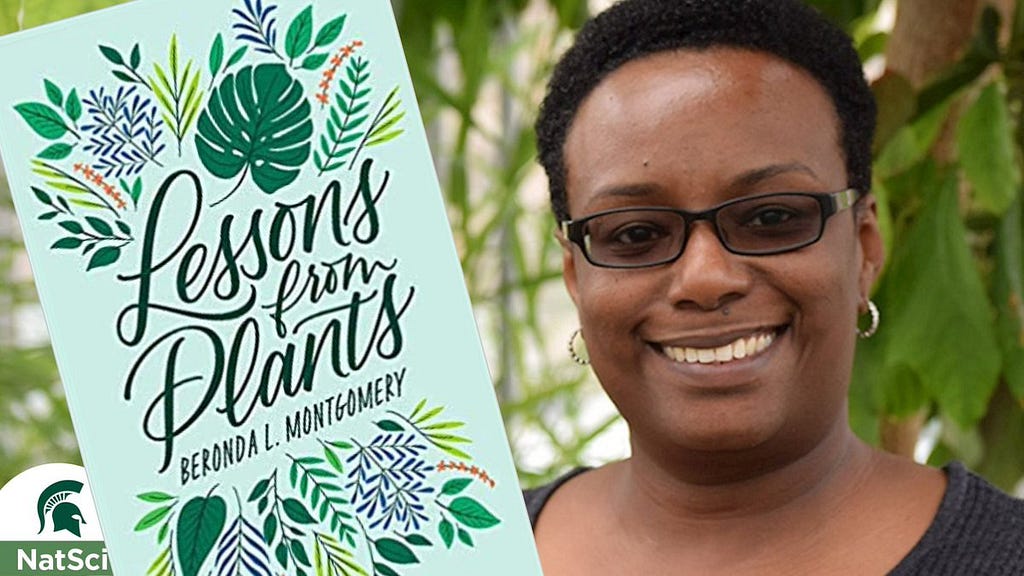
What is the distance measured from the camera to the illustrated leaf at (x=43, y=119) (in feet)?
1.86

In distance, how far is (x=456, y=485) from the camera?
586 millimetres

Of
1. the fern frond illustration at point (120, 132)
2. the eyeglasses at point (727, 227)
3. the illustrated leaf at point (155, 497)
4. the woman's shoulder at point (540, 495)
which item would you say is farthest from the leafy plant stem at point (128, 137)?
the woman's shoulder at point (540, 495)

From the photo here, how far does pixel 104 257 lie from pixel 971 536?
18.3 inches

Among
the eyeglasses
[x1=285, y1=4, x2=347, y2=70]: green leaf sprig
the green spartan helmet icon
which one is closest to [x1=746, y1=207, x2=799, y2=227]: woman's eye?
the eyeglasses

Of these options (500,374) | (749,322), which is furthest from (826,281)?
(500,374)

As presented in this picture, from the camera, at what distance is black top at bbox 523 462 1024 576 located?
72cm

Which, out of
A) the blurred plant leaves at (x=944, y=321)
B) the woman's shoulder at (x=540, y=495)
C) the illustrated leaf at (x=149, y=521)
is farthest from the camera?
the blurred plant leaves at (x=944, y=321)

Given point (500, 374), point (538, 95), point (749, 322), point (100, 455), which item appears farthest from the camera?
point (538, 95)

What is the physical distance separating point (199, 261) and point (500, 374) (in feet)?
3.50

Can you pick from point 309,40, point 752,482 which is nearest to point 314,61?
point 309,40

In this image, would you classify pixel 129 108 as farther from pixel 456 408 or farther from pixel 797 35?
pixel 797 35

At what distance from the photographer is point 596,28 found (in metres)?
0.77

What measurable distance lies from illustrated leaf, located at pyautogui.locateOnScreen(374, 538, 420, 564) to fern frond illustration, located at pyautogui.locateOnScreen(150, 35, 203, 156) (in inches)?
7.5

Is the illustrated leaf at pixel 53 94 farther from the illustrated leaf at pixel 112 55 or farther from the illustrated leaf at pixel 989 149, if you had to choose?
the illustrated leaf at pixel 989 149
